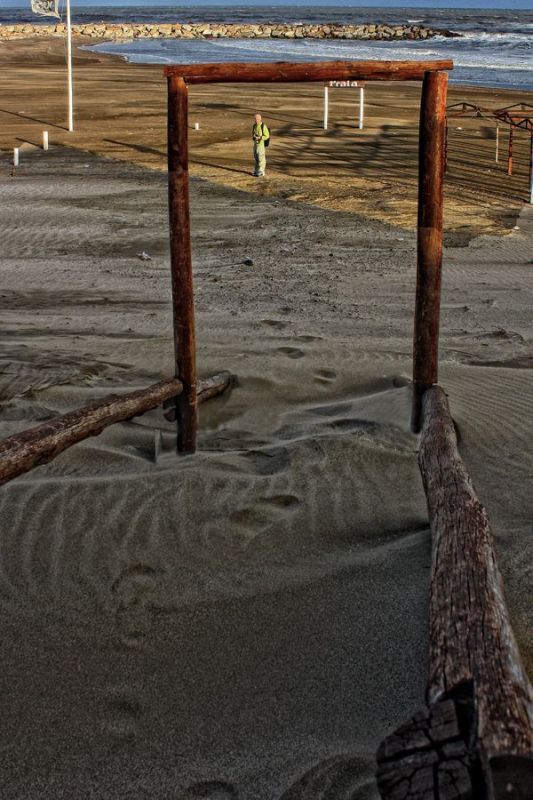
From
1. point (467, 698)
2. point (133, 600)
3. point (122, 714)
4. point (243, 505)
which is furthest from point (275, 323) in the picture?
point (467, 698)

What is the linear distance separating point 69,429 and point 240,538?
44.8 inches

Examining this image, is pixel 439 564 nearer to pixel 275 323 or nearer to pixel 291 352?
pixel 291 352

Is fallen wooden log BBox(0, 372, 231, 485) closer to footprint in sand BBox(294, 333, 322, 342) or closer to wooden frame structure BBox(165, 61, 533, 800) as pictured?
wooden frame structure BBox(165, 61, 533, 800)

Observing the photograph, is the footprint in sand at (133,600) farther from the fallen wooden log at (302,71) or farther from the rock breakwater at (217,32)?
the rock breakwater at (217,32)

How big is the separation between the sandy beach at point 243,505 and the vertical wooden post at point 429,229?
17.5 inches

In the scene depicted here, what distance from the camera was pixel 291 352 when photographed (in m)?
8.73

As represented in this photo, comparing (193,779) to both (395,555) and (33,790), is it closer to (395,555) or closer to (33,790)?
(33,790)

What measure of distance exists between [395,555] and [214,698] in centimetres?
144

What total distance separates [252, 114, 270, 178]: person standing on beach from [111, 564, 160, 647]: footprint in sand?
13.1 m

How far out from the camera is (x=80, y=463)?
6.32 metres

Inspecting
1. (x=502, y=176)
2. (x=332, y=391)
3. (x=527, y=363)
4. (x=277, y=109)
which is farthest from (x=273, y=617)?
(x=277, y=109)

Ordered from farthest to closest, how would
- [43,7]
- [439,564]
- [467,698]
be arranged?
[43,7]
[439,564]
[467,698]

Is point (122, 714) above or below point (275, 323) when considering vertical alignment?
below

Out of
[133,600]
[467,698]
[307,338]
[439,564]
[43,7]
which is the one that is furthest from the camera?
[43,7]
